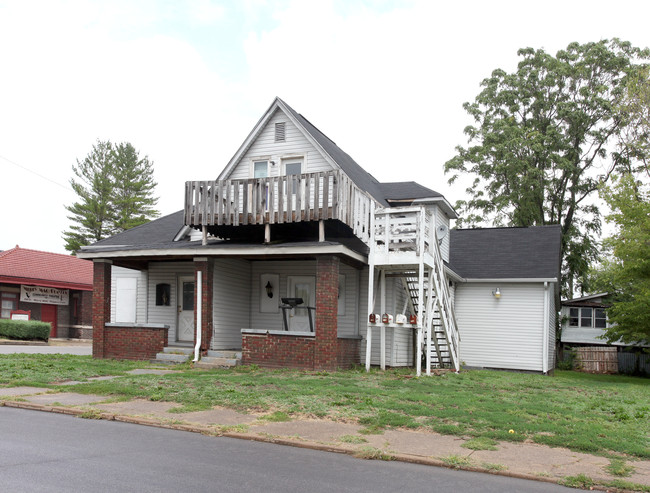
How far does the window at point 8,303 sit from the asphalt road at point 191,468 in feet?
89.4

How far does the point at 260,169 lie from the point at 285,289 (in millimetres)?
3821

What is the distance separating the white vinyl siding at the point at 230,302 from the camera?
17.2 metres

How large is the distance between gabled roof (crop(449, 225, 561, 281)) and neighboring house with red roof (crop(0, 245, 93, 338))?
21.7 meters

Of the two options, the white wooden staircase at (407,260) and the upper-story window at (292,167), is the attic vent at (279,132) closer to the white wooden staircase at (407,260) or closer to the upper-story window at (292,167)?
the upper-story window at (292,167)

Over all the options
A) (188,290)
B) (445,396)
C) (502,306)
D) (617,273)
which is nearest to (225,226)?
(188,290)

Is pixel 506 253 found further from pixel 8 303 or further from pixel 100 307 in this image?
pixel 8 303

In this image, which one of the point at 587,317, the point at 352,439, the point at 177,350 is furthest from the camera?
the point at 587,317

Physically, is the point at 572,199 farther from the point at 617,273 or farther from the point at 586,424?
the point at 586,424

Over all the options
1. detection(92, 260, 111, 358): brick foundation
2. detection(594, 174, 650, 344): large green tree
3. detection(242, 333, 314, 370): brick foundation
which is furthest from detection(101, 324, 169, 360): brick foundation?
detection(594, 174, 650, 344): large green tree

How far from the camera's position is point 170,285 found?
19.8 metres

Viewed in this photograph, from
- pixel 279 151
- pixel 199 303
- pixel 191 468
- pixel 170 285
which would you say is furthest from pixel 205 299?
pixel 191 468

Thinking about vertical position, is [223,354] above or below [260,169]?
below

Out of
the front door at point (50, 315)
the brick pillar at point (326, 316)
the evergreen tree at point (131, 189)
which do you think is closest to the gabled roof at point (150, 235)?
the brick pillar at point (326, 316)

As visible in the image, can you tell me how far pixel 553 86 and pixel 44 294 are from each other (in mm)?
31763
